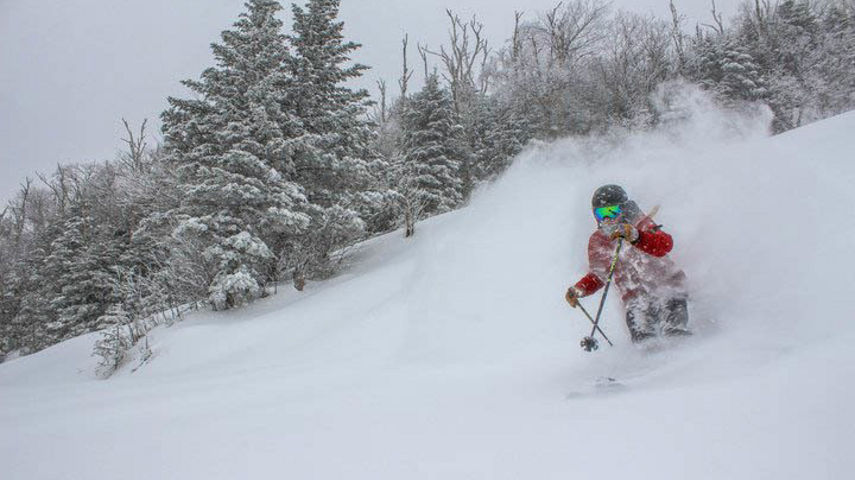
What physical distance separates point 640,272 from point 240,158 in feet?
31.4

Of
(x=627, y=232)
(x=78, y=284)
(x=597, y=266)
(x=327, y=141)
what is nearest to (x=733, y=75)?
(x=327, y=141)

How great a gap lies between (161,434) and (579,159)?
10874mm

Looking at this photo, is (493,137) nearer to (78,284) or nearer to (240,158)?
(240,158)

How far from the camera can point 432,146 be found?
842 inches

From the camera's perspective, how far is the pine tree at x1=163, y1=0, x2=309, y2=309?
10.5m

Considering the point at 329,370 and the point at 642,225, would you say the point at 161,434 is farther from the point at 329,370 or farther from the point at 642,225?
the point at 642,225

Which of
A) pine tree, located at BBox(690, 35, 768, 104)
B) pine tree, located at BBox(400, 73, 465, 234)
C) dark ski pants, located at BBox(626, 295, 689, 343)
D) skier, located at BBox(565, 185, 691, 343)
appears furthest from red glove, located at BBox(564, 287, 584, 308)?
pine tree, located at BBox(690, 35, 768, 104)

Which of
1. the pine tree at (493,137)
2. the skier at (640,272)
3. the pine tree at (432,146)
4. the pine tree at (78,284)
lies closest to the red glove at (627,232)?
the skier at (640,272)

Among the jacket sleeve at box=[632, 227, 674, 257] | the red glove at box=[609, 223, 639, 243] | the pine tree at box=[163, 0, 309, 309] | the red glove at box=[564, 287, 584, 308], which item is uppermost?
the pine tree at box=[163, 0, 309, 309]

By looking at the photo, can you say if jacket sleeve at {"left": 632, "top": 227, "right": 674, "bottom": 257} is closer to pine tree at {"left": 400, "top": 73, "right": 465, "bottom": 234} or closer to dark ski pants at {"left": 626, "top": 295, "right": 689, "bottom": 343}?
dark ski pants at {"left": 626, "top": 295, "right": 689, "bottom": 343}

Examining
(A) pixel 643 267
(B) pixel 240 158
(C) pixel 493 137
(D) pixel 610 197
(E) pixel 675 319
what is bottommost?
(E) pixel 675 319

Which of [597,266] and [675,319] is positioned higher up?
[597,266]

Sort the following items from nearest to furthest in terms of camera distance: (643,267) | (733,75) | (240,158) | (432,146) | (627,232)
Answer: (627,232), (643,267), (240,158), (432,146), (733,75)

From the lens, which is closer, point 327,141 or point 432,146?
point 327,141
